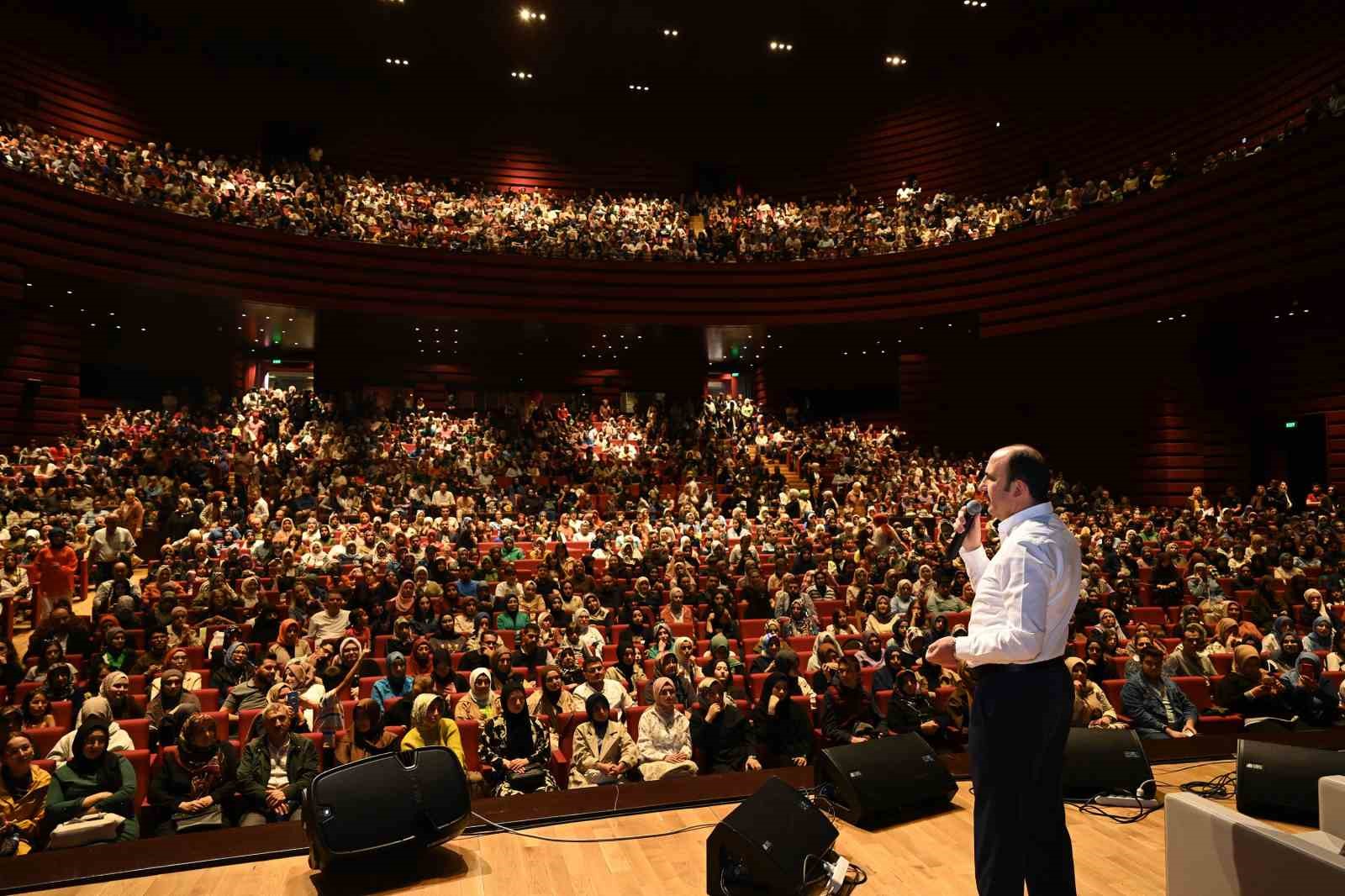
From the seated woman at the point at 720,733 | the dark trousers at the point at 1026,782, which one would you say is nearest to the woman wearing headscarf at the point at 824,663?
the seated woman at the point at 720,733

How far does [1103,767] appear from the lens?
3.54 metres

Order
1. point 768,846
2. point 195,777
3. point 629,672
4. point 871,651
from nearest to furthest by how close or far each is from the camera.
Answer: point 768,846 → point 195,777 → point 629,672 → point 871,651

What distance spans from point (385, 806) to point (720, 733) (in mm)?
2075

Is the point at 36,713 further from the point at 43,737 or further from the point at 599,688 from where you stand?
the point at 599,688

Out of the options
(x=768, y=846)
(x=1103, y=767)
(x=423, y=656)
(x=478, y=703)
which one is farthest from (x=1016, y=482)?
(x=423, y=656)

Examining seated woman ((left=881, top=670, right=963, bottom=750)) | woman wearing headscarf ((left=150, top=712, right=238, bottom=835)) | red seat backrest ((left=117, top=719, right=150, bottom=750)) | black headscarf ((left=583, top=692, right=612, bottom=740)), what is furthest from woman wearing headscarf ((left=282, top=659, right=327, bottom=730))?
seated woman ((left=881, top=670, right=963, bottom=750))

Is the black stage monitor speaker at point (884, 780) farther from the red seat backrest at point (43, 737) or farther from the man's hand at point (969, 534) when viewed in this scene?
the red seat backrest at point (43, 737)

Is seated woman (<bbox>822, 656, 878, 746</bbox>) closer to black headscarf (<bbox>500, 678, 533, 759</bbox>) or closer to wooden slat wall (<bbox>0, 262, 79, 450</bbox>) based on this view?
black headscarf (<bbox>500, 678, 533, 759</bbox>)

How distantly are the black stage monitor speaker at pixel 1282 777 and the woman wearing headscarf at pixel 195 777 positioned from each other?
4194mm

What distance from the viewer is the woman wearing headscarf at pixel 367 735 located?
4.24 m

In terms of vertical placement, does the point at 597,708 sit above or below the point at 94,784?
above

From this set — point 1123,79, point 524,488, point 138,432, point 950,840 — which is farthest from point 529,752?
point 1123,79

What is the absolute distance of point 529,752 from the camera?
4.43 m

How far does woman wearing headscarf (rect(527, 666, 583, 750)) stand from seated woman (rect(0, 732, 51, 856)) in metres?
2.19
